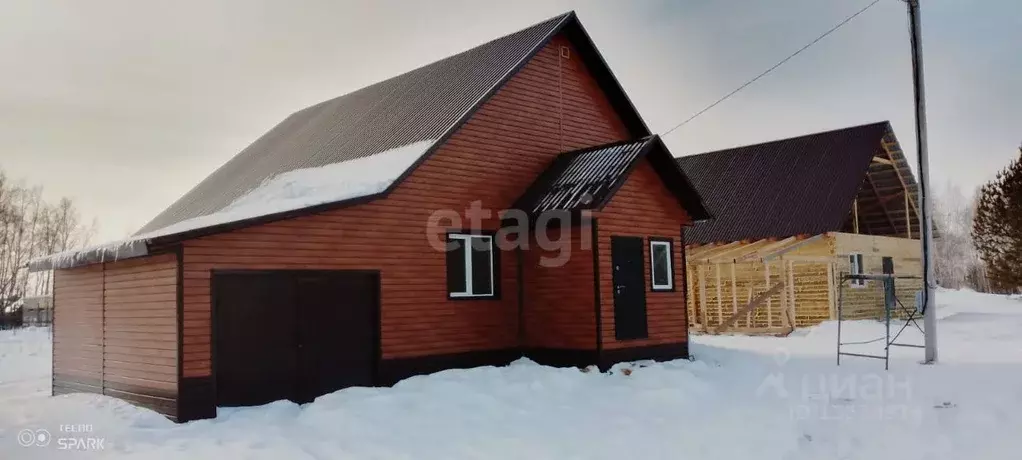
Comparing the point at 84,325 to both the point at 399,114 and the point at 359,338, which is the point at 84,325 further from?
the point at 399,114

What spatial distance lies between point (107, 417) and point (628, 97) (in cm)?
1152

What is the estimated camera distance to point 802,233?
23531mm

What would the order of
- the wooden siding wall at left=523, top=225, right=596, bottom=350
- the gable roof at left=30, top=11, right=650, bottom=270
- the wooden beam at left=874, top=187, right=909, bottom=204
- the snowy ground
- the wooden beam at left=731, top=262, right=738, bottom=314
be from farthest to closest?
the wooden beam at left=874, top=187, right=909, bottom=204, the wooden beam at left=731, top=262, right=738, bottom=314, the wooden siding wall at left=523, top=225, right=596, bottom=350, the gable roof at left=30, top=11, right=650, bottom=270, the snowy ground

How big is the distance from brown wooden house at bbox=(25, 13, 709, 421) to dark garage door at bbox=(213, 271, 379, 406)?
0.02m

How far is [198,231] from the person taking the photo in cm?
1016

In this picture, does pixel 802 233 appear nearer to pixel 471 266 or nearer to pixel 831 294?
pixel 831 294

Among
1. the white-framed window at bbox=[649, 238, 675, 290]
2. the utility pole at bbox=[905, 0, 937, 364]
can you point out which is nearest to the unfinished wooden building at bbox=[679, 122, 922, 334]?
the white-framed window at bbox=[649, 238, 675, 290]

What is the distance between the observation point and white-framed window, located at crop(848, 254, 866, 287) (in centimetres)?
2422

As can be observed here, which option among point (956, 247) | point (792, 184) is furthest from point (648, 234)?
point (956, 247)

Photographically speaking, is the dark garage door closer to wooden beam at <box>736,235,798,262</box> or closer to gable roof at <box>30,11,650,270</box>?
gable roof at <box>30,11,650,270</box>

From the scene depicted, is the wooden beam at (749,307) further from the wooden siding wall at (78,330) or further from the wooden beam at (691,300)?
the wooden siding wall at (78,330)

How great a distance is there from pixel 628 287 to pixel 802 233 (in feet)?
36.8

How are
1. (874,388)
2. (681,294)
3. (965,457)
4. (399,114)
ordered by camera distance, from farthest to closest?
(399,114) → (681,294) → (874,388) → (965,457)

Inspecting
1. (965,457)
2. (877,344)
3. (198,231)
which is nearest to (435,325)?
(198,231)
